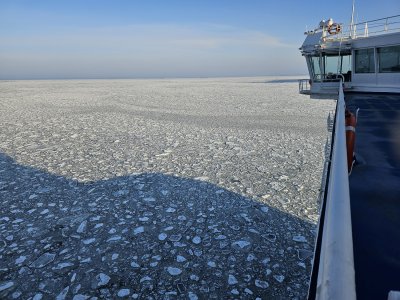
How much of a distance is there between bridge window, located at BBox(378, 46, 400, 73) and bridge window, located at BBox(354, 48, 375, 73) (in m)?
0.46

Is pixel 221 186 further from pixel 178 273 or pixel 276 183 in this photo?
pixel 178 273

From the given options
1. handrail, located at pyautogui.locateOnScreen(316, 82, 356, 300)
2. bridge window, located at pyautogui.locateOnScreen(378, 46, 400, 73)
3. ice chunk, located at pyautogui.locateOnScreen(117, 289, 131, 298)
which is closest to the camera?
handrail, located at pyautogui.locateOnScreen(316, 82, 356, 300)

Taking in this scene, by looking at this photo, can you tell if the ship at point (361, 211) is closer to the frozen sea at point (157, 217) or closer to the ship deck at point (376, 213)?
the ship deck at point (376, 213)

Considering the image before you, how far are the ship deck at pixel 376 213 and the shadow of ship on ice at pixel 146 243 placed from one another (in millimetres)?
1878

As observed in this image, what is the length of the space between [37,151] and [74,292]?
8939 millimetres

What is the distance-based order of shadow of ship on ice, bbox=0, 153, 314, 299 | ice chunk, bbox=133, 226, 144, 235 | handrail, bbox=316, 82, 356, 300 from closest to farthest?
handrail, bbox=316, 82, 356, 300 → shadow of ship on ice, bbox=0, 153, 314, 299 → ice chunk, bbox=133, 226, 144, 235

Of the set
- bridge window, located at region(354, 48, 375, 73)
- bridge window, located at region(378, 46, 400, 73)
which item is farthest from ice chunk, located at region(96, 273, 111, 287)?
bridge window, located at region(354, 48, 375, 73)

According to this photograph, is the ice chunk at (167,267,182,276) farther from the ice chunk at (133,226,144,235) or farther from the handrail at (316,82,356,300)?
the handrail at (316,82,356,300)

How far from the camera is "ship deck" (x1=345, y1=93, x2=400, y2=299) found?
1747 millimetres

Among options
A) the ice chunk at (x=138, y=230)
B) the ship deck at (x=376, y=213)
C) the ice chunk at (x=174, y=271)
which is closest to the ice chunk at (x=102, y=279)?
the ice chunk at (x=174, y=271)

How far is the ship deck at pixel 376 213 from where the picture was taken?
5.73ft

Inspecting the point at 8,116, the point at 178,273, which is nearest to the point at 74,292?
the point at 178,273

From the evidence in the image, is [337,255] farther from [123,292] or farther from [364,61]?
[364,61]

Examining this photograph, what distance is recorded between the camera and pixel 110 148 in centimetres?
1230
